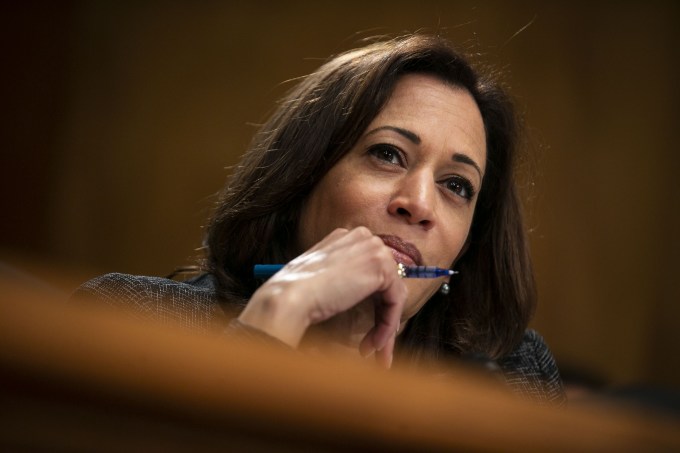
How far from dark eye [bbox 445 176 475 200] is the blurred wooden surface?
1172 millimetres

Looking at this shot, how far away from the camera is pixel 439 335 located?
6.06ft

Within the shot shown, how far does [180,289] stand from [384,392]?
1.07 meters

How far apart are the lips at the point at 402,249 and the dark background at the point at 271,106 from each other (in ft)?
5.97

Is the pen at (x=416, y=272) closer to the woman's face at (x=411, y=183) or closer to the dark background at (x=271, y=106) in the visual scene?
the woman's face at (x=411, y=183)

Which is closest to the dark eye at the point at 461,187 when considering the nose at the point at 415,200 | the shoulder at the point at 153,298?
the nose at the point at 415,200

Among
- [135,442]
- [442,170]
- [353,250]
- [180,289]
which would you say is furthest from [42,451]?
[442,170]

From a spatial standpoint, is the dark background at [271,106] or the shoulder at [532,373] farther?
the dark background at [271,106]

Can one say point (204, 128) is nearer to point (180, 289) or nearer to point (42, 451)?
point (180, 289)

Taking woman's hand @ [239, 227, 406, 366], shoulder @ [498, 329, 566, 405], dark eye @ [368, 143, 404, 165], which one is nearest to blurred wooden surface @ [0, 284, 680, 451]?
woman's hand @ [239, 227, 406, 366]

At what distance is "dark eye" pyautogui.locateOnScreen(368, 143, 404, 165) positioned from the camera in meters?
1.56

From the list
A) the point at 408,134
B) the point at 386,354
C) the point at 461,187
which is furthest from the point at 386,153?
the point at 386,354

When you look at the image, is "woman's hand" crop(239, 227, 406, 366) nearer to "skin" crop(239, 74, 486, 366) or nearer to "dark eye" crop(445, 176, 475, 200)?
"skin" crop(239, 74, 486, 366)

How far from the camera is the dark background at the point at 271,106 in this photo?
10.5ft

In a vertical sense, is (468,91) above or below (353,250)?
above
